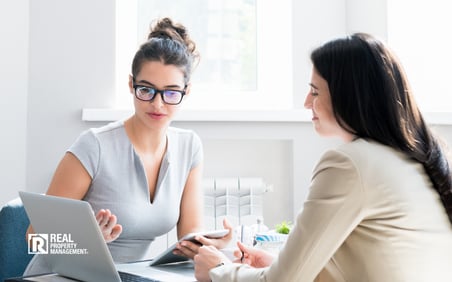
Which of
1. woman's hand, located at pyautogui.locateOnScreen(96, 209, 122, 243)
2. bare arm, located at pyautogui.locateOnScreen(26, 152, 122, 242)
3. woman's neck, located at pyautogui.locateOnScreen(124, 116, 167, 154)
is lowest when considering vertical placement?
woman's hand, located at pyautogui.locateOnScreen(96, 209, 122, 243)

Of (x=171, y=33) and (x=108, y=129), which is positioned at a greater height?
(x=171, y=33)

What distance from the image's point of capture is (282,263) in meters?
1.20

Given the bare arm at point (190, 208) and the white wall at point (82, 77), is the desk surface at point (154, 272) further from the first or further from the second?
the white wall at point (82, 77)

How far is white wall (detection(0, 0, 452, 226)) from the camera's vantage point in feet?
9.50

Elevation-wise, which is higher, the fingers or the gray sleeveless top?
the gray sleeveless top

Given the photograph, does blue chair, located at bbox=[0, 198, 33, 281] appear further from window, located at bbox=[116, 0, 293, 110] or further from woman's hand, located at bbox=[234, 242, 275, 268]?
window, located at bbox=[116, 0, 293, 110]

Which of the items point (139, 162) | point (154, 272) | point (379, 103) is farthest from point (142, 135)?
point (379, 103)

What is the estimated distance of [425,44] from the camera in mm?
2840

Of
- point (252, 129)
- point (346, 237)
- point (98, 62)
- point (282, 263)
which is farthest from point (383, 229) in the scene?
point (98, 62)

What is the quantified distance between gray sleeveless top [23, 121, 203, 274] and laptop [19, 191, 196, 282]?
0.42 metres

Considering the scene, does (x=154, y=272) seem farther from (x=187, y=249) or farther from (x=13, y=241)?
(x=13, y=241)

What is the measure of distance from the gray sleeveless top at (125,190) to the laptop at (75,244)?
0.42 m

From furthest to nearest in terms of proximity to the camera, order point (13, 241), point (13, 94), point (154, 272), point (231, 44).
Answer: point (231, 44) < point (13, 94) < point (13, 241) < point (154, 272)

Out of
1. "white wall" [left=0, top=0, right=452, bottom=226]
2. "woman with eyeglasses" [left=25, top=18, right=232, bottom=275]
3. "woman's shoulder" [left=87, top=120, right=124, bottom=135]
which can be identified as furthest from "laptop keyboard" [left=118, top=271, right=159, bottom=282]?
"white wall" [left=0, top=0, right=452, bottom=226]
